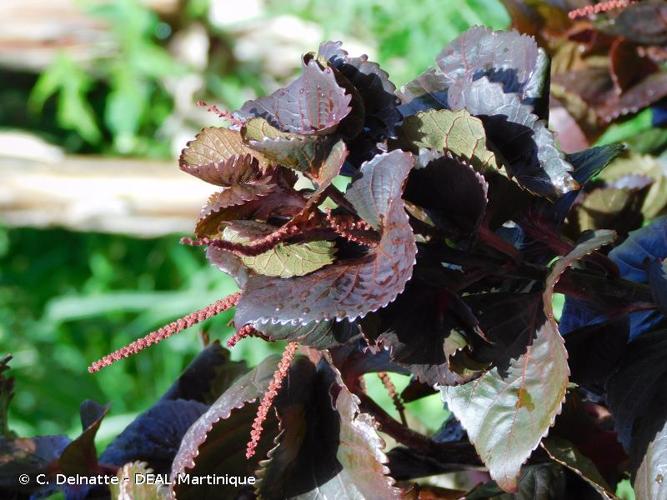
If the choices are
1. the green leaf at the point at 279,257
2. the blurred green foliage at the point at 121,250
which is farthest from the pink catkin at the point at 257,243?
the blurred green foliage at the point at 121,250

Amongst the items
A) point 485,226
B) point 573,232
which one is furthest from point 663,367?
point 573,232

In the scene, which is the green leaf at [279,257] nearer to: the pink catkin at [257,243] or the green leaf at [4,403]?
the pink catkin at [257,243]

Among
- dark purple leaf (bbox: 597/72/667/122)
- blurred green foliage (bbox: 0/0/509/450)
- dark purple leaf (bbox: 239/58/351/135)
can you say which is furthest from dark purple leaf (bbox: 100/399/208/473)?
blurred green foliage (bbox: 0/0/509/450)

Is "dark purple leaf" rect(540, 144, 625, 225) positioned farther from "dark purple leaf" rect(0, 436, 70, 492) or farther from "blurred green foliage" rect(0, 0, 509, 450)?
"blurred green foliage" rect(0, 0, 509, 450)

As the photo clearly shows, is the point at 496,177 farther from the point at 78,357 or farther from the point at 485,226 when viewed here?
the point at 78,357

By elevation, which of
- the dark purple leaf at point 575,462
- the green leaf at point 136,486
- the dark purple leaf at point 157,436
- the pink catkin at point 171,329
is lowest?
the dark purple leaf at point 157,436

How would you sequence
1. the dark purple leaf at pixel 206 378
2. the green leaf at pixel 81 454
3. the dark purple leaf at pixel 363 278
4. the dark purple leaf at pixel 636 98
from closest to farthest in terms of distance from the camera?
the dark purple leaf at pixel 363 278 < the green leaf at pixel 81 454 < the dark purple leaf at pixel 206 378 < the dark purple leaf at pixel 636 98
